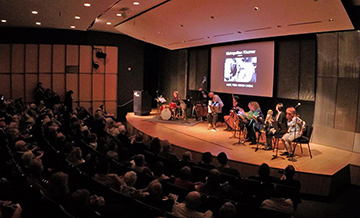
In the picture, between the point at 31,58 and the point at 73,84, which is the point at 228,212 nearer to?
the point at 73,84

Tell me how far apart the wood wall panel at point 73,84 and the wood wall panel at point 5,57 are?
93.4 inches

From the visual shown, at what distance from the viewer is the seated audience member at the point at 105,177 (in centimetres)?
392

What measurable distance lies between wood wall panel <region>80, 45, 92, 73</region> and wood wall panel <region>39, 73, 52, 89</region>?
1.40 meters

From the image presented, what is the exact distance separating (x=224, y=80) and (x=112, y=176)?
27.3 ft

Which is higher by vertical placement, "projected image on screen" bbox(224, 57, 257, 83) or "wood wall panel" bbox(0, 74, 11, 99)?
"projected image on screen" bbox(224, 57, 257, 83)

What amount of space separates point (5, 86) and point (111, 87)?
14.3 ft

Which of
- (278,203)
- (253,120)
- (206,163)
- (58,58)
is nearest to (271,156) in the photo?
(253,120)

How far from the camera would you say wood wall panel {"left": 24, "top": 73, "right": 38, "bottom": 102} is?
13422mm

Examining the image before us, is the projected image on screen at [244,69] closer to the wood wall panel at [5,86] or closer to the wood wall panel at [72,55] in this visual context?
the wood wall panel at [72,55]

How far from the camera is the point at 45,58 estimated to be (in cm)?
1361

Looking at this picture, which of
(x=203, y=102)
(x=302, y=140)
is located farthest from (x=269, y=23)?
(x=203, y=102)

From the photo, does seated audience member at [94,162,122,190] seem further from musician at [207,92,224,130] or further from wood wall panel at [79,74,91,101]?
wood wall panel at [79,74,91,101]

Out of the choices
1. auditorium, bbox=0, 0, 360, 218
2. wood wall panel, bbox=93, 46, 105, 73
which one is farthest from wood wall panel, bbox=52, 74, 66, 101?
wood wall panel, bbox=93, 46, 105, 73

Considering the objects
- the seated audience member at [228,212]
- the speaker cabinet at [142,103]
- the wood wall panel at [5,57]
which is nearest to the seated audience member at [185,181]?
the seated audience member at [228,212]
